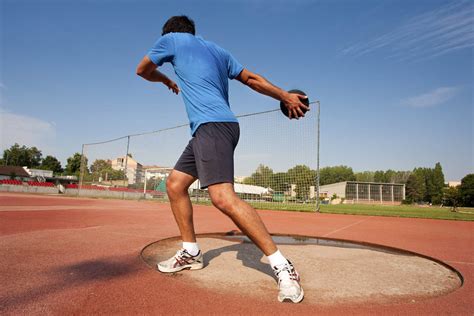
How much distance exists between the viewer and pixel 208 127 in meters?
2.15

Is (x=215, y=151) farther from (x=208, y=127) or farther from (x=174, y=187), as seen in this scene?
(x=174, y=187)

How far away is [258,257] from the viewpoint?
2.84 metres

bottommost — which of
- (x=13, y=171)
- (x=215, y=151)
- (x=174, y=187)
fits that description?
(x=174, y=187)

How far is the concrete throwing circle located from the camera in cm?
189

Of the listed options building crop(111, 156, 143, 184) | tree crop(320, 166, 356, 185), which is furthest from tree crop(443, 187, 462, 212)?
tree crop(320, 166, 356, 185)

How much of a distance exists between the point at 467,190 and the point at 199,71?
83164 mm

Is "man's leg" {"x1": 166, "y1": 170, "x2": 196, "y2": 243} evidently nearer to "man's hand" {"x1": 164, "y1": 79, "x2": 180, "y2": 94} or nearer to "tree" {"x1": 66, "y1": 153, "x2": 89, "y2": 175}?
"man's hand" {"x1": 164, "y1": 79, "x2": 180, "y2": 94}

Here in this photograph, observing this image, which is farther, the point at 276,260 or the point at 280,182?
the point at 280,182

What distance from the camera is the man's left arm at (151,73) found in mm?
2389

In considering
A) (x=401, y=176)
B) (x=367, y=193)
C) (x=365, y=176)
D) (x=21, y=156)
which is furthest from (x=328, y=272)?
(x=365, y=176)

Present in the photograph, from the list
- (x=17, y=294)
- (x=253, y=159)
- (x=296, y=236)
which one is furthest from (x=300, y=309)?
(x=253, y=159)

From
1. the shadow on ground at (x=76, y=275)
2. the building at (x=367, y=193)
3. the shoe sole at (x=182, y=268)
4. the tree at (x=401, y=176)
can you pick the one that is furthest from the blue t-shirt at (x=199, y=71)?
the tree at (x=401, y=176)

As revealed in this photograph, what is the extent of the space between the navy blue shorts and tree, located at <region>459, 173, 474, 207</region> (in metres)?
74.7

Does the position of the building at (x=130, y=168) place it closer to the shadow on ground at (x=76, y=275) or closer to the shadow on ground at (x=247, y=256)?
the shadow on ground at (x=247, y=256)
